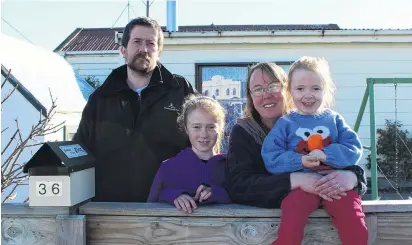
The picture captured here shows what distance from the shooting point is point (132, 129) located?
109 inches

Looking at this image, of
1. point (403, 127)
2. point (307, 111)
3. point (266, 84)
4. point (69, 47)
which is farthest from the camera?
point (69, 47)

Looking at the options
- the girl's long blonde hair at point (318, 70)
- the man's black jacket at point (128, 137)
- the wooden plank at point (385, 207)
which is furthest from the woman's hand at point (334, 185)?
the man's black jacket at point (128, 137)

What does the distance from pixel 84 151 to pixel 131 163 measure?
26.5 inches

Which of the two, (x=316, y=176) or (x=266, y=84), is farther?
(x=266, y=84)

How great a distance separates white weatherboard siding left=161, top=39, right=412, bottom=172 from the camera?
7.79m

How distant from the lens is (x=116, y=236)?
186 cm

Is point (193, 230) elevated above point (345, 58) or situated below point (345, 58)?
below

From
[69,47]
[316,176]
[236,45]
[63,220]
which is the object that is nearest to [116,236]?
[63,220]

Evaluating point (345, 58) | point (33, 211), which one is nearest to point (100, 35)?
point (345, 58)

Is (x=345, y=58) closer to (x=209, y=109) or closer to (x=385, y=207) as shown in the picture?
(x=209, y=109)

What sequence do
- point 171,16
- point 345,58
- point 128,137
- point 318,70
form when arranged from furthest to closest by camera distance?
point 171,16 → point 345,58 → point 128,137 → point 318,70

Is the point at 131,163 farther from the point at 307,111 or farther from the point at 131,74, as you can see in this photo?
the point at 307,111

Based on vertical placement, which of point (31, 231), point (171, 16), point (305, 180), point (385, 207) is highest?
point (171, 16)

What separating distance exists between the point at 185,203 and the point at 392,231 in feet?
2.77
